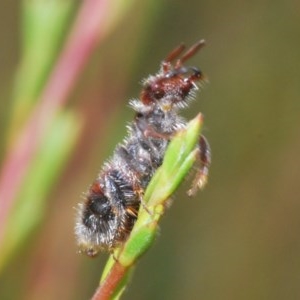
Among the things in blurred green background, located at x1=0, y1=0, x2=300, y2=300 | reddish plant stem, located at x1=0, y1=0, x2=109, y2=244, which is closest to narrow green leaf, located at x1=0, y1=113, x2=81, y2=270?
reddish plant stem, located at x1=0, y1=0, x2=109, y2=244

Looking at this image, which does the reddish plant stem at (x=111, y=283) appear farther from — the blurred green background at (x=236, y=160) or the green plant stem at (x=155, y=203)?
the blurred green background at (x=236, y=160)

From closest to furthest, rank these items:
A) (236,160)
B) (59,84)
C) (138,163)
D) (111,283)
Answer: (111,283)
(138,163)
(59,84)
(236,160)

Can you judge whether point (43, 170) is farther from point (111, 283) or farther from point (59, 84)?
point (111, 283)

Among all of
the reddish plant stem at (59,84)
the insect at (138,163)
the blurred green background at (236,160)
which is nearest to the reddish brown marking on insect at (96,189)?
the insect at (138,163)

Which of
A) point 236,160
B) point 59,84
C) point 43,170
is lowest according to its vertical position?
point 43,170

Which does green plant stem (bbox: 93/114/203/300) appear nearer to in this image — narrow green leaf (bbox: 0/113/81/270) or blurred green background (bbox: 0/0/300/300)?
narrow green leaf (bbox: 0/113/81/270)

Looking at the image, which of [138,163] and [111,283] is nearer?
[111,283]

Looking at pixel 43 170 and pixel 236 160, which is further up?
pixel 236 160

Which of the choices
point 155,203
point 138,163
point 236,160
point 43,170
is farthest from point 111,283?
point 236,160
